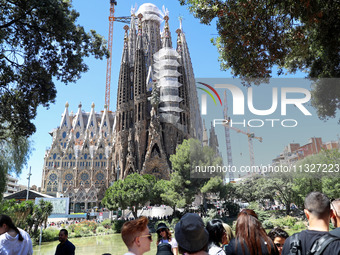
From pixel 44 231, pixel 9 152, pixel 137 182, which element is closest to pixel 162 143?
pixel 137 182

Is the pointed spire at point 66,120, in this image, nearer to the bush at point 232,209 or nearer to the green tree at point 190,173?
the green tree at point 190,173

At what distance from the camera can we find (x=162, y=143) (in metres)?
47.6

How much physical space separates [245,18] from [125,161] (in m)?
42.8

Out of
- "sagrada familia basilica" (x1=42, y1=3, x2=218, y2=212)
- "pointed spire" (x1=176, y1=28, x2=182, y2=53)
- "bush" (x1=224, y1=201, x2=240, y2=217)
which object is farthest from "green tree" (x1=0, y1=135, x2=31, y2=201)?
"pointed spire" (x1=176, y1=28, x2=182, y2=53)

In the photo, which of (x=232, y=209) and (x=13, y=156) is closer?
(x=13, y=156)

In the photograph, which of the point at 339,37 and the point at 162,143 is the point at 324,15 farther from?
the point at 162,143

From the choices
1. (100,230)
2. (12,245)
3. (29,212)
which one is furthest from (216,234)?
(100,230)

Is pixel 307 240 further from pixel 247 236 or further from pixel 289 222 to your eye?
pixel 289 222

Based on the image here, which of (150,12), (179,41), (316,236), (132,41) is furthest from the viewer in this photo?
(150,12)

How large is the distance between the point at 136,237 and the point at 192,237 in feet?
1.91

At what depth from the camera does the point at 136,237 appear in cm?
251

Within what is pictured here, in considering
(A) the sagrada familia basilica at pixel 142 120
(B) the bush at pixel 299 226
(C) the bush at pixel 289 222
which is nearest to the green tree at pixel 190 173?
(C) the bush at pixel 289 222

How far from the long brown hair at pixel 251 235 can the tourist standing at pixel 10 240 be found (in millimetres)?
2912

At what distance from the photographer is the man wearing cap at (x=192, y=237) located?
7.24 ft
